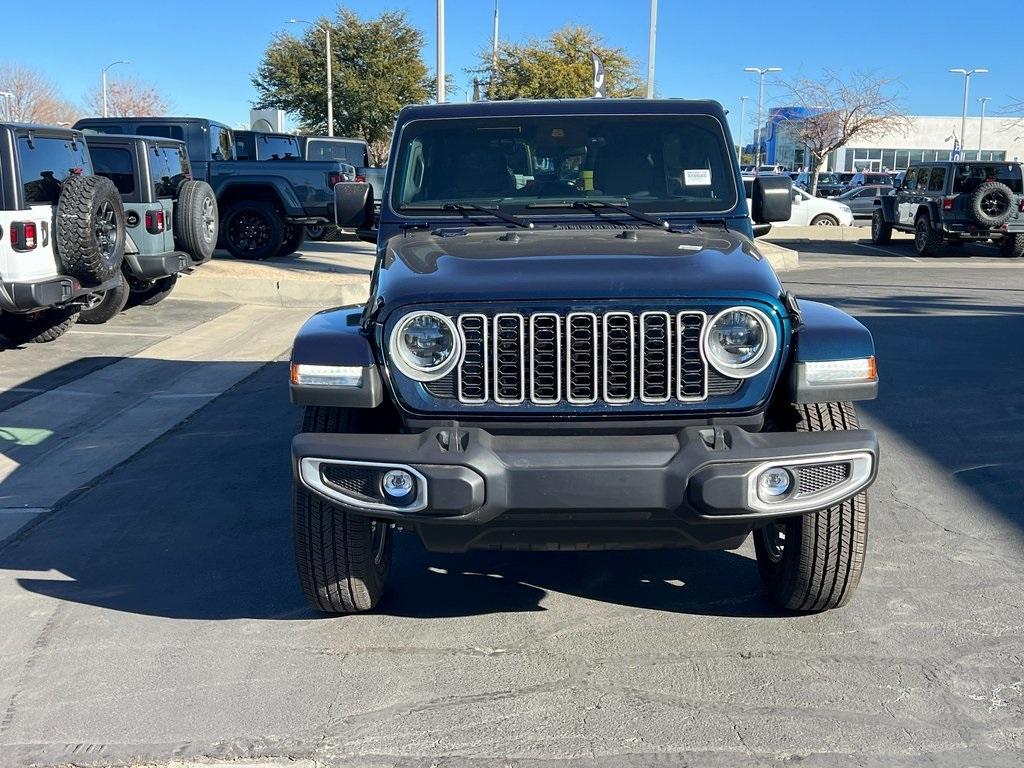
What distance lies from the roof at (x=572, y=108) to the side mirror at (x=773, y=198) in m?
0.43

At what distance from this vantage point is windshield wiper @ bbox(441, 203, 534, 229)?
4.93 m

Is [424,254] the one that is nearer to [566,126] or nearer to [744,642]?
[566,126]

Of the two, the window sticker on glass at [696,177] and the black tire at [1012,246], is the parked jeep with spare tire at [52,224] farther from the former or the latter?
the black tire at [1012,246]

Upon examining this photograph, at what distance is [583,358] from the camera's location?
3.76 m

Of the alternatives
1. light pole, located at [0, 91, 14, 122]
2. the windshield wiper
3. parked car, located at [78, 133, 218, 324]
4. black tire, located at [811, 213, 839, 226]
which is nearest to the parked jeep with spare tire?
parked car, located at [78, 133, 218, 324]

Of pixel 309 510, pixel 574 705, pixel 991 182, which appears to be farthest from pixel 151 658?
pixel 991 182

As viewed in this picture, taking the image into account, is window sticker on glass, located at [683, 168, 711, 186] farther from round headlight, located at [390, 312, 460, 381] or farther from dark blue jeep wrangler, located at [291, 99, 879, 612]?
round headlight, located at [390, 312, 460, 381]

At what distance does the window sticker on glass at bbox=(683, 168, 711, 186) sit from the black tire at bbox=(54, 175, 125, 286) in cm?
592

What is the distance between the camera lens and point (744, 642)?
4.13 metres

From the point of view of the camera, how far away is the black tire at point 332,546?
4.02 metres

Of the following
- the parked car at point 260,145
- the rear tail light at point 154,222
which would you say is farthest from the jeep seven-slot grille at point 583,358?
the parked car at point 260,145

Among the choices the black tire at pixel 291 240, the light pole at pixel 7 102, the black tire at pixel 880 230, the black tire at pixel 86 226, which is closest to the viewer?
the black tire at pixel 86 226

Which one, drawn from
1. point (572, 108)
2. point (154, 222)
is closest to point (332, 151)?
point (154, 222)

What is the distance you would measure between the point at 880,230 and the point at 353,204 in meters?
21.9
